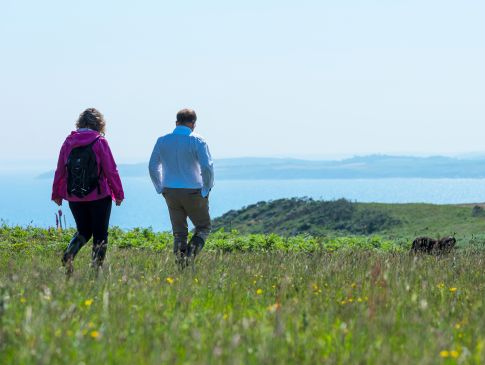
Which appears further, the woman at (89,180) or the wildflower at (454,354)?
the woman at (89,180)

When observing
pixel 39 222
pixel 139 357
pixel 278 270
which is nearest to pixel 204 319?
pixel 139 357

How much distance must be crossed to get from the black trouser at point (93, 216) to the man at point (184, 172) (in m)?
1.06

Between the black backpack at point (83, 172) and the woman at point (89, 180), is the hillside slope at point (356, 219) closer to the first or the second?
the woman at point (89, 180)

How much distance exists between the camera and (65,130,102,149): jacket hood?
29.6ft

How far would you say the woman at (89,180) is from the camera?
895cm

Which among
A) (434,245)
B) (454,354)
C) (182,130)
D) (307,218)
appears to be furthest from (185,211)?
(307,218)

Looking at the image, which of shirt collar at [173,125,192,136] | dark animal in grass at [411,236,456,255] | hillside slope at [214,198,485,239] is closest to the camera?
shirt collar at [173,125,192,136]

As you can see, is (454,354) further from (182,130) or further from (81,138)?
(182,130)

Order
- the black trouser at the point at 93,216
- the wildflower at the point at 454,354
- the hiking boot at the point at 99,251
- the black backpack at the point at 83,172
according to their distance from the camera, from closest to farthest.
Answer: the wildflower at the point at 454,354, the hiking boot at the point at 99,251, the black backpack at the point at 83,172, the black trouser at the point at 93,216

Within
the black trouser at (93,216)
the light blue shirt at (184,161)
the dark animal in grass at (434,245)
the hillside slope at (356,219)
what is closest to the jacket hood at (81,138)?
the black trouser at (93,216)

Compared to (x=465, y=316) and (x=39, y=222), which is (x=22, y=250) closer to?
(x=39, y=222)

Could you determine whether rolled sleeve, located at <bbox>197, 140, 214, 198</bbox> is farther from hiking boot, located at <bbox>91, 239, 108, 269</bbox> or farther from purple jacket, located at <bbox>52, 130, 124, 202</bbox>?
hiking boot, located at <bbox>91, 239, 108, 269</bbox>

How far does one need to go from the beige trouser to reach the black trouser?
3.64 ft

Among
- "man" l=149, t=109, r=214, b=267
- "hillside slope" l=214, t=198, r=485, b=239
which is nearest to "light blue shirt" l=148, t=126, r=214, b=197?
"man" l=149, t=109, r=214, b=267
